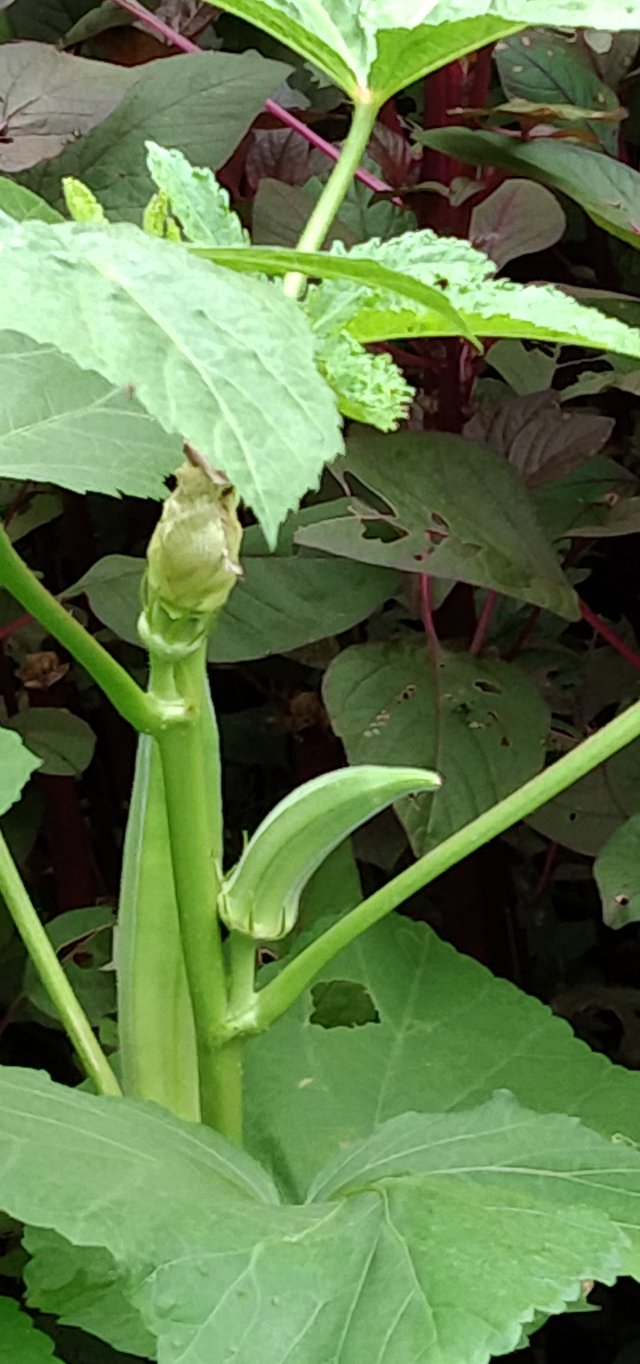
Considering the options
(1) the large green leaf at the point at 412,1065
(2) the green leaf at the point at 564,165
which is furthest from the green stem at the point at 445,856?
(2) the green leaf at the point at 564,165

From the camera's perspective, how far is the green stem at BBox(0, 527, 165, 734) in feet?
0.84

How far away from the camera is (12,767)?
38cm

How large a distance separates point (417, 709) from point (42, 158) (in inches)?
10.6

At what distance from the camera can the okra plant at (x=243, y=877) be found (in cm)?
18

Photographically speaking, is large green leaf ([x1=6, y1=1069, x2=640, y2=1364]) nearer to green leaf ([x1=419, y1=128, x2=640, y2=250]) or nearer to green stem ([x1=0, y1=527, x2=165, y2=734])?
green stem ([x1=0, y1=527, x2=165, y2=734])

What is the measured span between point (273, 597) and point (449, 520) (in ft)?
0.25

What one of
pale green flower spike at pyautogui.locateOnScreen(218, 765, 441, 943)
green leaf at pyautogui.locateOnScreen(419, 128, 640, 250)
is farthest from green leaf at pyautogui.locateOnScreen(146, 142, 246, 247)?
green leaf at pyautogui.locateOnScreen(419, 128, 640, 250)

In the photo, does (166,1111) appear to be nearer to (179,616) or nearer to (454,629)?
(179,616)

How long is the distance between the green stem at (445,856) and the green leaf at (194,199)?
14 centimetres

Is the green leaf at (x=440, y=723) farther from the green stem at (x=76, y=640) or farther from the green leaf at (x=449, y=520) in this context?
the green stem at (x=76, y=640)

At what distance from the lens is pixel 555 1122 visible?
32 centimetres

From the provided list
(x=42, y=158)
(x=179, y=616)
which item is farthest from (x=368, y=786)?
(x=42, y=158)

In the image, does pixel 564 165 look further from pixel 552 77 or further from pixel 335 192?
pixel 335 192

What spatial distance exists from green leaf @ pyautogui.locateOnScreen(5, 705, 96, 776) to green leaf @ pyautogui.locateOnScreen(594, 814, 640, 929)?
0.69 ft
